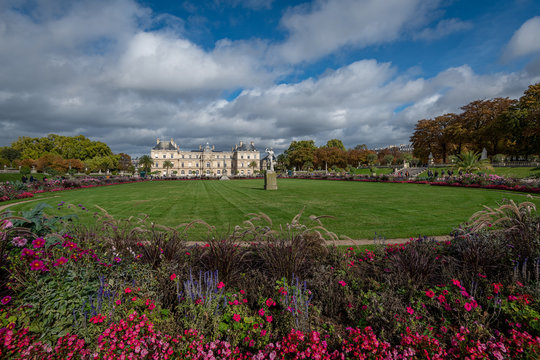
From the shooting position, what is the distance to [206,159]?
406 feet

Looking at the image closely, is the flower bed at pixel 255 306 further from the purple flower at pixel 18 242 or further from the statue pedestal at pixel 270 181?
the statue pedestal at pixel 270 181

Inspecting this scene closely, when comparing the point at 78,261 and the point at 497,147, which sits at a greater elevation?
the point at 497,147

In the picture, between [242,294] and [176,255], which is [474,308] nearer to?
[242,294]

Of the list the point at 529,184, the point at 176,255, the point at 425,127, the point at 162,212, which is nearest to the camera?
the point at 176,255

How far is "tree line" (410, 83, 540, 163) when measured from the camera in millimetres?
39594

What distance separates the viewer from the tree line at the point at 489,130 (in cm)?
3959

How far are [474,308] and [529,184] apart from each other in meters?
21.9

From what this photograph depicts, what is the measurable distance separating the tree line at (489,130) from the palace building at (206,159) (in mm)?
74408

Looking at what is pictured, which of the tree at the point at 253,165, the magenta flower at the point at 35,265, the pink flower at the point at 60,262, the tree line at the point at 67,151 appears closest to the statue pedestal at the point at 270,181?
the pink flower at the point at 60,262

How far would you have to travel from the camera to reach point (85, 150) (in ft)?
271

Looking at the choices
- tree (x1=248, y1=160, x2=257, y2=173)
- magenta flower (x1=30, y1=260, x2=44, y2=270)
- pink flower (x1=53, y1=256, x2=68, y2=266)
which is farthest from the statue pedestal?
tree (x1=248, y1=160, x2=257, y2=173)

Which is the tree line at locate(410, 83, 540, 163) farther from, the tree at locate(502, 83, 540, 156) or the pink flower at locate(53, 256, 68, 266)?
the pink flower at locate(53, 256, 68, 266)

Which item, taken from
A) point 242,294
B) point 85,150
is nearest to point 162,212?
point 242,294

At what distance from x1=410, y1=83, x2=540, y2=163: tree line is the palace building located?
74.4 metres
